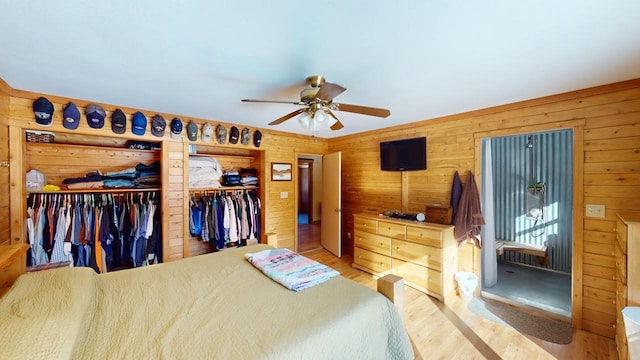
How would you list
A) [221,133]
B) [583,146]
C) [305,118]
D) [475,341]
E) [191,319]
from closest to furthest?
[191,319] < [305,118] < [475,341] < [583,146] < [221,133]

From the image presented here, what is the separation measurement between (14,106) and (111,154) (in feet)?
3.07

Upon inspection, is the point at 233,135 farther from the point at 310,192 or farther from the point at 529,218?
the point at 529,218

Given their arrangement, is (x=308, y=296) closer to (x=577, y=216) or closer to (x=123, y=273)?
(x=123, y=273)

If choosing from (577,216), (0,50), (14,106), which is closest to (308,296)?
(0,50)

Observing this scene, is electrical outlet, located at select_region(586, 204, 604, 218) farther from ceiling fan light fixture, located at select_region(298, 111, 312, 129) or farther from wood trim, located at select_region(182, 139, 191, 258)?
wood trim, located at select_region(182, 139, 191, 258)

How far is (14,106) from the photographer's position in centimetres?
232

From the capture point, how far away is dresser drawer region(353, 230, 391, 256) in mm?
3453

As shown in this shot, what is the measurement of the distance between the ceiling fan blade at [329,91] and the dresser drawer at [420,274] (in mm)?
2446

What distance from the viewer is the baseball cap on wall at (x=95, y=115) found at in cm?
260

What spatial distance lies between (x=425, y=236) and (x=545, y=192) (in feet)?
7.65

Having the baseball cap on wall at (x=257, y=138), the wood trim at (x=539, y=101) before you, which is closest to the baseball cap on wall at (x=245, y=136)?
the baseball cap on wall at (x=257, y=138)

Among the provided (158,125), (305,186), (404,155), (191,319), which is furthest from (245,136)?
(305,186)

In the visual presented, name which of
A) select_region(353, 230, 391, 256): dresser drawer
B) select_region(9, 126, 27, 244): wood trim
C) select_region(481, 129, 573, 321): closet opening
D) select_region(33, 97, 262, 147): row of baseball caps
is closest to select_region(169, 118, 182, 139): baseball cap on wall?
select_region(33, 97, 262, 147): row of baseball caps

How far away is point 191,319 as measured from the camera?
1.32 meters
